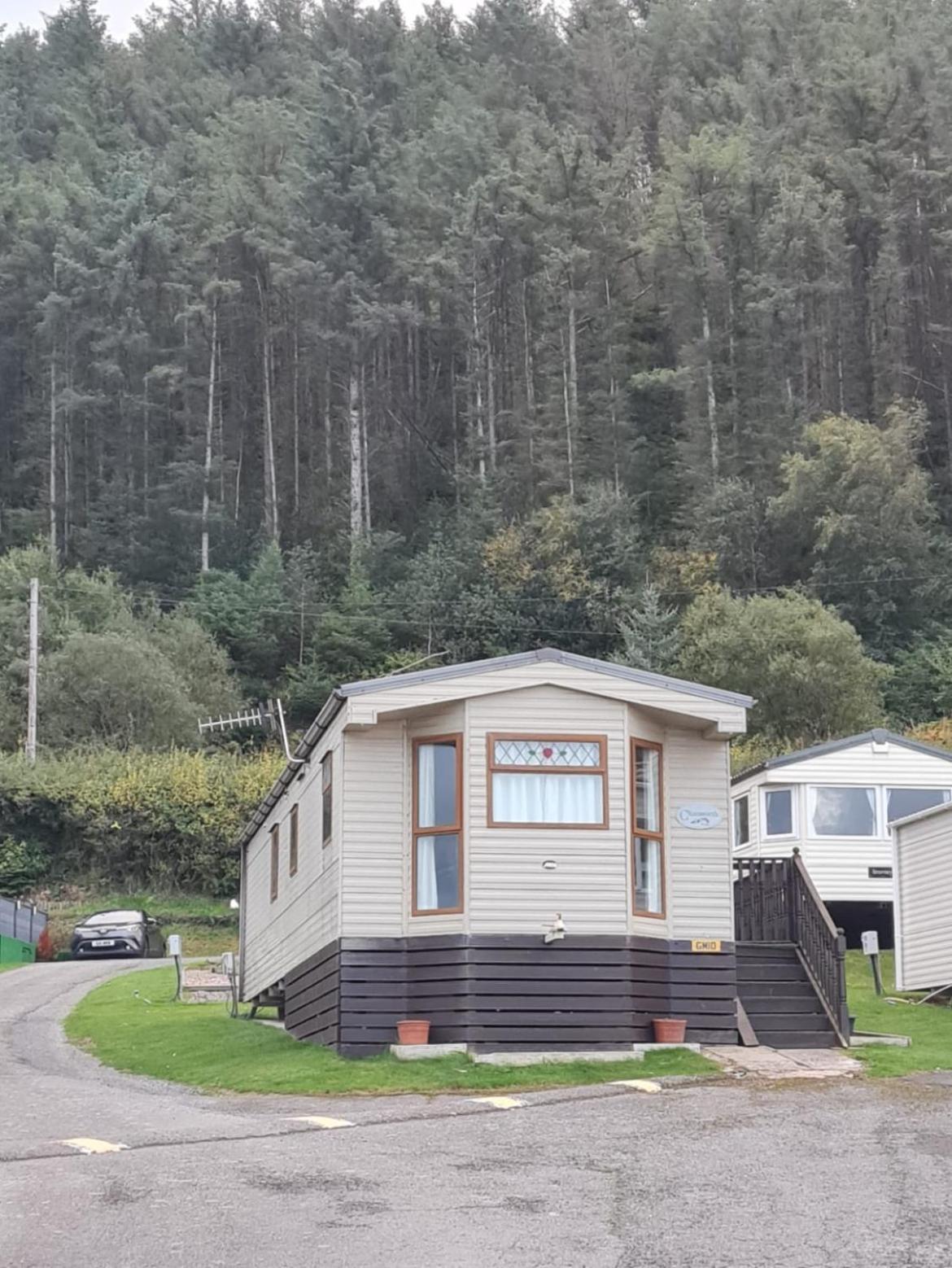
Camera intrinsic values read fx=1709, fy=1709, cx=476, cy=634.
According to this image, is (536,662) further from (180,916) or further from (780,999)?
(180,916)

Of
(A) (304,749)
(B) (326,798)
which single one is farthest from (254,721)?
(B) (326,798)

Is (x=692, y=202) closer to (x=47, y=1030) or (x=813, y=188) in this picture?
(x=813, y=188)

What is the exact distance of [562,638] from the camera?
5506 centimetres

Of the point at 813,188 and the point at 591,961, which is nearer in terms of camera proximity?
the point at 591,961

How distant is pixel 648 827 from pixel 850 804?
11969 mm

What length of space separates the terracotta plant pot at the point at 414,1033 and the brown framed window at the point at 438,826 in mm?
982

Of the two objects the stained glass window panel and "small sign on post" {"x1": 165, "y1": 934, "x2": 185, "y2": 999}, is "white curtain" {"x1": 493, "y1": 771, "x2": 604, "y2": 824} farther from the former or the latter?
"small sign on post" {"x1": 165, "y1": 934, "x2": 185, "y2": 999}

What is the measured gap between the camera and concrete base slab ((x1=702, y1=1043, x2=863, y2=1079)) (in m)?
14.2

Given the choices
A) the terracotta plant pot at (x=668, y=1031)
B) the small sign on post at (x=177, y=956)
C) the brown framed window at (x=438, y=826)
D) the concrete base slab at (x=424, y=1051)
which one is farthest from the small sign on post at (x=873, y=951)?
the small sign on post at (x=177, y=956)

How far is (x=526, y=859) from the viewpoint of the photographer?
15.3 meters

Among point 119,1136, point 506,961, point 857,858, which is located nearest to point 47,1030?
point 506,961

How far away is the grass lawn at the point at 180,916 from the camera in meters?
36.8

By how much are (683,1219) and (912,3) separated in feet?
272

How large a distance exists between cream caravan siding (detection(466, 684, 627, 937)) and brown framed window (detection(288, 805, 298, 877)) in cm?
405
